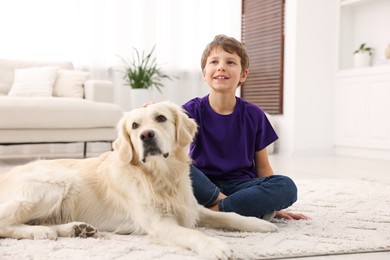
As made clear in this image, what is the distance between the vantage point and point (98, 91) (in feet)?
15.2

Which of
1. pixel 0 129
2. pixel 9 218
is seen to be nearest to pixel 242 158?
pixel 9 218

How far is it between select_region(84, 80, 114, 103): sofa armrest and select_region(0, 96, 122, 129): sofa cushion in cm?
23

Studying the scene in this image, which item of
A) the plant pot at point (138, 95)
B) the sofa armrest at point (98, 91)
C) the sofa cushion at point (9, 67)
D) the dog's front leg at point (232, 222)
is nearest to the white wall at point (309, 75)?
the plant pot at point (138, 95)

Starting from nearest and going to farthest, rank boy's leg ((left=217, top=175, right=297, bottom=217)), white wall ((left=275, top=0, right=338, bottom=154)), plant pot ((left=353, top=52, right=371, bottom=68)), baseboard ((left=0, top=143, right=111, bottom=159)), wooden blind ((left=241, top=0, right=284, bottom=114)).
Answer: boy's leg ((left=217, top=175, right=297, bottom=217)) < baseboard ((left=0, top=143, right=111, bottom=159)) < plant pot ((left=353, top=52, right=371, bottom=68)) < white wall ((left=275, top=0, right=338, bottom=154)) < wooden blind ((left=241, top=0, right=284, bottom=114))

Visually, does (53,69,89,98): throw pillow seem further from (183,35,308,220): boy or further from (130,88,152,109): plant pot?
(183,35,308,220): boy

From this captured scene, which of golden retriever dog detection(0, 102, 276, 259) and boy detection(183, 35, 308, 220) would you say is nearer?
golden retriever dog detection(0, 102, 276, 259)

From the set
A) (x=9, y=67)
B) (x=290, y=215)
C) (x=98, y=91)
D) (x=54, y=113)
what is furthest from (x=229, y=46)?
(x=9, y=67)

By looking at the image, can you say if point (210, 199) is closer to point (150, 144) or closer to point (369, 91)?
point (150, 144)

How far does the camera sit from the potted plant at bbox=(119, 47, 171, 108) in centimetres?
568

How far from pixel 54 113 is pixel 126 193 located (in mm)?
2591

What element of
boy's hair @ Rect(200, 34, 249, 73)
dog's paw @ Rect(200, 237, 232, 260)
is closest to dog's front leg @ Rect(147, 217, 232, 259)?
dog's paw @ Rect(200, 237, 232, 260)

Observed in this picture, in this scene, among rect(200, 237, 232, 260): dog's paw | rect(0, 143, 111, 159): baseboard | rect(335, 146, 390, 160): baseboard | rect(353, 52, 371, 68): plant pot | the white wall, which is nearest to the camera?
rect(200, 237, 232, 260): dog's paw

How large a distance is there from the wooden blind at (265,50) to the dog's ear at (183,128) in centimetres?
424

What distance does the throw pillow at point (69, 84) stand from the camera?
4.75m
